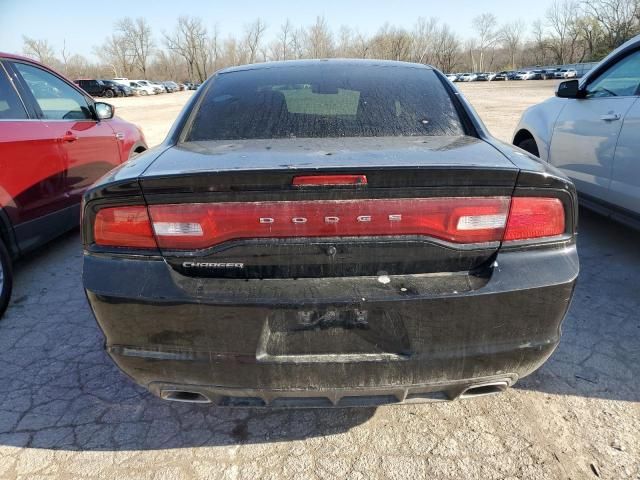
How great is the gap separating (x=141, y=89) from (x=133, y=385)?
59.2m

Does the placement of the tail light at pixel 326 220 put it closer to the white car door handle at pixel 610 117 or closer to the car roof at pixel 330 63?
the car roof at pixel 330 63

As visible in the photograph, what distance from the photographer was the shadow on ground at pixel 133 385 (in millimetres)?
2115

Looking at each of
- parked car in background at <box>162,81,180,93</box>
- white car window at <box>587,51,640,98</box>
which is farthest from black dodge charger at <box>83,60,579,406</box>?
parked car in background at <box>162,81,180,93</box>

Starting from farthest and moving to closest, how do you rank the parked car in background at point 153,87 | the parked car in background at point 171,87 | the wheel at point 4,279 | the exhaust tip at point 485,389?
the parked car in background at point 171,87, the parked car in background at point 153,87, the wheel at point 4,279, the exhaust tip at point 485,389

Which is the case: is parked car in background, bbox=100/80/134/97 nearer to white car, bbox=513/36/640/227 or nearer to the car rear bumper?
white car, bbox=513/36/640/227

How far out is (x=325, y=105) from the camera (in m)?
2.51

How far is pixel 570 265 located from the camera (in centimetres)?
170

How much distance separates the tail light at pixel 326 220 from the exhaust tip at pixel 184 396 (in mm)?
569

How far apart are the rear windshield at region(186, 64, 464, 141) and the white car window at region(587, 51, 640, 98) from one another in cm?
206

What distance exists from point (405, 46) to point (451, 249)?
95149 mm

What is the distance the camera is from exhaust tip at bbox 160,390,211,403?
1760 mm

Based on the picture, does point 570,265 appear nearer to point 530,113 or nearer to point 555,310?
point 555,310

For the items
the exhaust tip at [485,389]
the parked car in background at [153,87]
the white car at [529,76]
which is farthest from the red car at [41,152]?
the white car at [529,76]

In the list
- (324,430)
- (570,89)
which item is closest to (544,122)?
(570,89)
